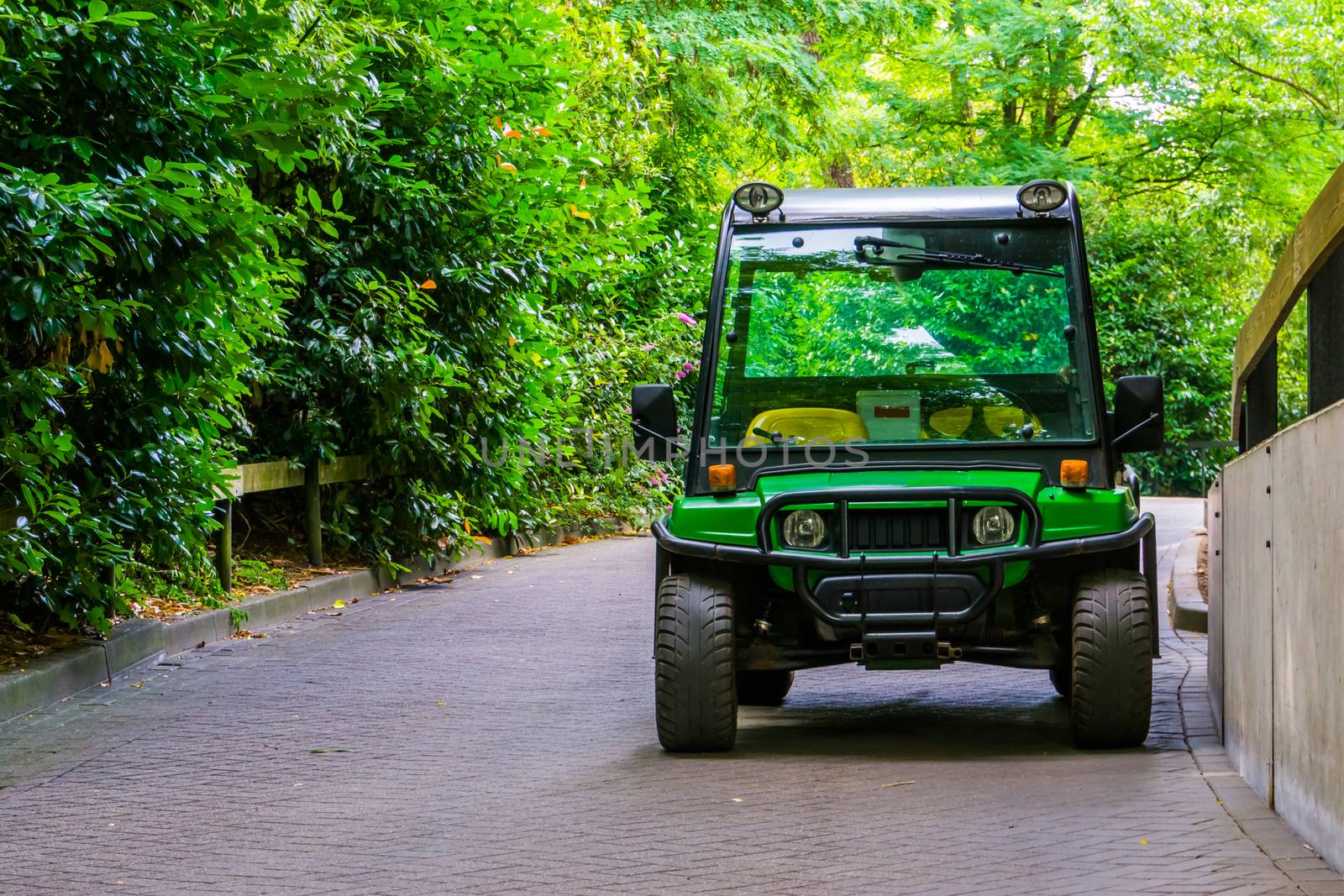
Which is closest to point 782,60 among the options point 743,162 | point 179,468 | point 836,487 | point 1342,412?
point 743,162

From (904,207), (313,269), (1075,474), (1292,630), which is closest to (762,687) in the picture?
(1075,474)

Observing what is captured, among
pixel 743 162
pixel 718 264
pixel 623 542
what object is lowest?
pixel 623 542

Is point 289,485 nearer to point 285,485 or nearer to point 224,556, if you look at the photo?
point 285,485

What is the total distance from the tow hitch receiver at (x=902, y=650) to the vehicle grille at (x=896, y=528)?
367mm

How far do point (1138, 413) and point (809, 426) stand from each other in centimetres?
141

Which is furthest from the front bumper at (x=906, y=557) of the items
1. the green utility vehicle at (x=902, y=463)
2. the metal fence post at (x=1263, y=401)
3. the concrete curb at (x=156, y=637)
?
the concrete curb at (x=156, y=637)

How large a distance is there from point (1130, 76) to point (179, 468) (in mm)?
20158

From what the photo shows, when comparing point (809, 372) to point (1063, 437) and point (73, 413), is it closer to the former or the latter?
point (1063, 437)

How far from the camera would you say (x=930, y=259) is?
Result: 7906mm

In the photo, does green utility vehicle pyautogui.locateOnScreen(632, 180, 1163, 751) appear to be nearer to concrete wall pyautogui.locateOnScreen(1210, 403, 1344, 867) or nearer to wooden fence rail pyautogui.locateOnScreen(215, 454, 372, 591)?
concrete wall pyautogui.locateOnScreen(1210, 403, 1344, 867)

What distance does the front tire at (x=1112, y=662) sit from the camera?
6.77m

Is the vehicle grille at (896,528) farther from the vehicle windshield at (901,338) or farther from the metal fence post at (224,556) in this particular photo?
the metal fence post at (224,556)

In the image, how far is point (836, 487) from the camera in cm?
704

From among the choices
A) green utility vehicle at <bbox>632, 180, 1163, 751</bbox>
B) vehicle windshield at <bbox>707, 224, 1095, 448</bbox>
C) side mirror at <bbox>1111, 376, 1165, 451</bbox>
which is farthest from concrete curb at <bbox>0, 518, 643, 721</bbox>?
side mirror at <bbox>1111, 376, 1165, 451</bbox>
